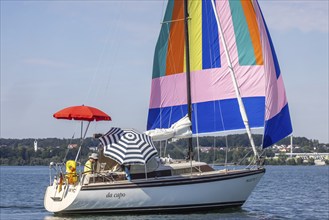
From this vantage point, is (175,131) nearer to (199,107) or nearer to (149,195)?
(199,107)

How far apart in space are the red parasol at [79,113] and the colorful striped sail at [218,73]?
4.64 metres

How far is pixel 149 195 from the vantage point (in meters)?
32.6

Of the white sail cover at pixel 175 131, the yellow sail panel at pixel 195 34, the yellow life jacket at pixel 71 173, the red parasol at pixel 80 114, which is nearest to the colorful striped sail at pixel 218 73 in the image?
the yellow sail panel at pixel 195 34

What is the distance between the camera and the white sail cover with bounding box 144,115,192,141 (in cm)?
3497

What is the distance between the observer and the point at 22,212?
37062 mm

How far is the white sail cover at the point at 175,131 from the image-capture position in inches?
1377

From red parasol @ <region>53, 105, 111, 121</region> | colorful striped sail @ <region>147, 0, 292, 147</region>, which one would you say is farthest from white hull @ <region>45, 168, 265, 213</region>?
colorful striped sail @ <region>147, 0, 292, 147</region>

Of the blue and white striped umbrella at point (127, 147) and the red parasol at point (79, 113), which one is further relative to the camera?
the red parasol at point (79, 113)

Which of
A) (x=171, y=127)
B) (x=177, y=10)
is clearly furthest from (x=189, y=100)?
(x=177, y=10)

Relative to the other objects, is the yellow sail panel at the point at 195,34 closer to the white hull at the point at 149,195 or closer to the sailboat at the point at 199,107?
the sailboat at the point at 199,107

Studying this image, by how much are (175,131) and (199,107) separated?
2384 mm

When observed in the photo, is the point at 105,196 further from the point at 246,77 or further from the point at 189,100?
the point at 246,77

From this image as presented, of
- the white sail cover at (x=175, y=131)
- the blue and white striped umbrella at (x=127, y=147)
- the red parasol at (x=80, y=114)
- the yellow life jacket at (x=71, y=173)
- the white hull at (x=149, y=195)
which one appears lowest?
the white hull at (x=149, y=195)

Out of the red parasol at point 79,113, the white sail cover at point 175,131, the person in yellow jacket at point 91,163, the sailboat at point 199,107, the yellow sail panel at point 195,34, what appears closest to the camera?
the sailboat at point 199,107
